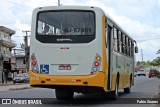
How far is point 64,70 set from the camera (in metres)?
15.1

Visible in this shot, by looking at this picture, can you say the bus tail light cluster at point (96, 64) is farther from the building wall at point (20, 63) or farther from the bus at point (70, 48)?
the building wall at point (20, 63)

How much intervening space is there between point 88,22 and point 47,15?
1.59 metres

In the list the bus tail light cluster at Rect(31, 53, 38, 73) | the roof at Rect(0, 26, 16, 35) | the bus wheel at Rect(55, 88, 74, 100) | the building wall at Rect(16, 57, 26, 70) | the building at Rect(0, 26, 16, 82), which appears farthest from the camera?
the building wall at Rect(16, 57, 26, 70)

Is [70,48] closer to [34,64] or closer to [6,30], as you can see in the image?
[34,64]

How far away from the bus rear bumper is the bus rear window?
1305mm

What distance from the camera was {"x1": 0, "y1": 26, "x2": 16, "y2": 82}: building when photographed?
255ft

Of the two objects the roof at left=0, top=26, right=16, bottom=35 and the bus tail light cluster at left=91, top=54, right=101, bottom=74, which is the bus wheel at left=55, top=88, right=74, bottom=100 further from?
the roof at left=0, top=26, right=16, bottom=35

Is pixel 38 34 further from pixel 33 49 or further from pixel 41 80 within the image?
pixel 41 80

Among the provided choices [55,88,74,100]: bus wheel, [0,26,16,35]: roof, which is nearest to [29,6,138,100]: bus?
[55,88,74,100]: bus wheel

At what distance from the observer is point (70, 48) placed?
50.2 ft

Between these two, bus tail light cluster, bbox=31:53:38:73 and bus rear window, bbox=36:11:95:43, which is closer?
bus rear window, bbox=36:11:95:43

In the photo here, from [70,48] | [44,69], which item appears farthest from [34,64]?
[70,48]

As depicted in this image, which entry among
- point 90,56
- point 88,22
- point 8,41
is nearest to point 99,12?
point 88,22

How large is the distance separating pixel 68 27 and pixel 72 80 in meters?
1.96
